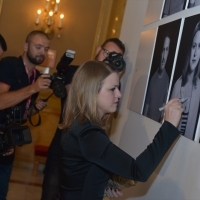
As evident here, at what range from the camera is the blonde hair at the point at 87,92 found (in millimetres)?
1991

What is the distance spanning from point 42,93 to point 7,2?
4.40 feet

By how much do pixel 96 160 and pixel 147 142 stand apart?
103 cm

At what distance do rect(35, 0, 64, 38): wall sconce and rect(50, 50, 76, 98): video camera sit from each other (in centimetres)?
328

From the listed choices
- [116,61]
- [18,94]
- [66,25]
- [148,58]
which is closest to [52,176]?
[18,94]

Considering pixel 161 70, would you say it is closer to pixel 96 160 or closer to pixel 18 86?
pixel 96 160

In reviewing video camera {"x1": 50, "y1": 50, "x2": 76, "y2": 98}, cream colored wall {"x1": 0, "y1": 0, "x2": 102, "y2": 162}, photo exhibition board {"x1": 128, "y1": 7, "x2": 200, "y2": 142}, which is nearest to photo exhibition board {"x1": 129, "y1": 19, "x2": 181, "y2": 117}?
photo exhibition board {"x1": 128, "y1": 7, "x2": 200, "y2": 142}

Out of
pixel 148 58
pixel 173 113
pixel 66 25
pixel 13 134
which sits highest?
pixel 66 25

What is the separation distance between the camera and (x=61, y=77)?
3.27 metres

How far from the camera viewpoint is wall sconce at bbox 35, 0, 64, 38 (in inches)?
252

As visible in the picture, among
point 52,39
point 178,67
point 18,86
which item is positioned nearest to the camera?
point 178,67

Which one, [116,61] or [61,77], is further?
[61,77]

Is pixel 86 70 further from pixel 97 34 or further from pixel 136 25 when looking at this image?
pixel 97 34

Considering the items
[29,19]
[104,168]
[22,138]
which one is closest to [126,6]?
[22,138]

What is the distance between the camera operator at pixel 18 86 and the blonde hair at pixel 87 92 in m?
1.16
